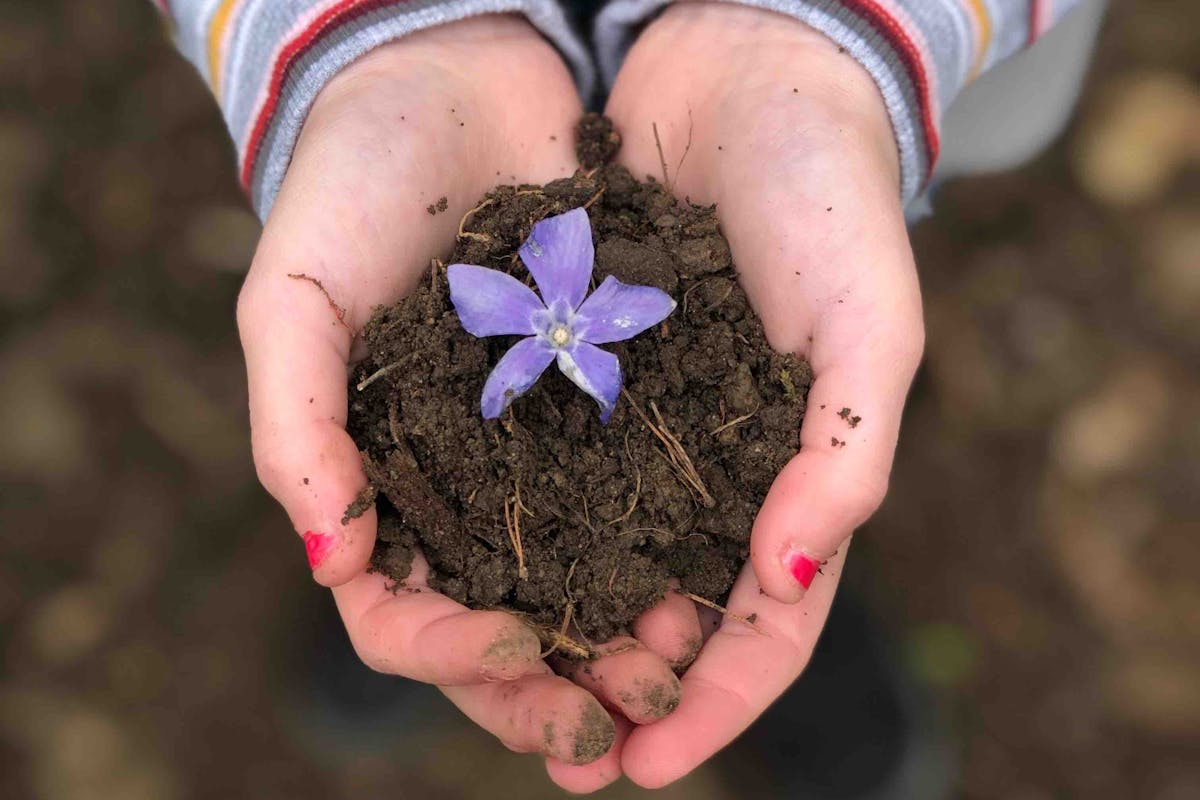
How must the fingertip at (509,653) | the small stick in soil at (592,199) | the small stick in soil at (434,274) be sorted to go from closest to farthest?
the fingertip at (509,653), the small stick in soil at (434,274), the small stick in soil at (592,199)

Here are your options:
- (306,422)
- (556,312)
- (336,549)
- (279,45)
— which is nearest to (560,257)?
(556,312)

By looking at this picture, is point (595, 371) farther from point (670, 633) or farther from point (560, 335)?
point (670, 633)

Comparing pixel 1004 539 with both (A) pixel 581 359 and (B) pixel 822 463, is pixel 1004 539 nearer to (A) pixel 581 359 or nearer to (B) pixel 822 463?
(B) pixel 822 463

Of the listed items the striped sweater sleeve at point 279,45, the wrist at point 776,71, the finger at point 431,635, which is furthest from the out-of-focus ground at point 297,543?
the wrist at point 776,71

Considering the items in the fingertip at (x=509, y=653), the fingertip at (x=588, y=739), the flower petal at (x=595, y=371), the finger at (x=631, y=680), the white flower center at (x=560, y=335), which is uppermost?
the white flower center at (x=560, y=335)

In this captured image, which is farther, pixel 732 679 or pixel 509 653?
pixel 732 679

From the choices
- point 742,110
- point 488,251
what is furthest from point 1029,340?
point 488,251

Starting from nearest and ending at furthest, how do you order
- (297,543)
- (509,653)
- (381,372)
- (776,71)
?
(509,653) → (381,372) → (776,71) → (297,543)

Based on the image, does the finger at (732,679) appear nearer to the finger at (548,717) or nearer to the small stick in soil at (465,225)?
the finger at (548,717)
